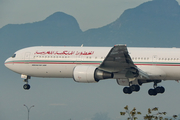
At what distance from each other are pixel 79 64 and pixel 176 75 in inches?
473

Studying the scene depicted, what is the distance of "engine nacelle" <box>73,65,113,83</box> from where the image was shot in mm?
47972

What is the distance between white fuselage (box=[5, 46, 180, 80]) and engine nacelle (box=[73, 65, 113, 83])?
2126 mm

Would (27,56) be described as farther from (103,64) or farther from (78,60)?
(103,64)

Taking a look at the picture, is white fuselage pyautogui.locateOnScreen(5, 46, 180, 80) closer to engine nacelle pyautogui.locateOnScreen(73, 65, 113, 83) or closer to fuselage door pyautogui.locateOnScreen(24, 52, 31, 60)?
fuselage door pyautogui.locateOnScreen(24, 52, 31, 60)

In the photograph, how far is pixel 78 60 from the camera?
52.1 metres

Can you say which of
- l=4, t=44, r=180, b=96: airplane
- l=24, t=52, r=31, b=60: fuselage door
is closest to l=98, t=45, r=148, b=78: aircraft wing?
l=4, t=44, r=180, b=96: airplane

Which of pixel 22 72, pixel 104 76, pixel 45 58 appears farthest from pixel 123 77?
pixel 22 72

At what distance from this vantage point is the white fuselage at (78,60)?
166 ft

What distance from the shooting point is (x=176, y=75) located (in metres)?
50.6

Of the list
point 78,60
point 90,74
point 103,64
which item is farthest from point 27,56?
point 103,64

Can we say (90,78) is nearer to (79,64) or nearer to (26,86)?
(79,64)

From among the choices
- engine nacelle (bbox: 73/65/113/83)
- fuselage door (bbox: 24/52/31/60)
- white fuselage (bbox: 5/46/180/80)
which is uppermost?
fuselage door (bbox: 24/52/31/60)

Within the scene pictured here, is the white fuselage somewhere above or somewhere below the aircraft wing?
above

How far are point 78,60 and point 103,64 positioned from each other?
5.48m
